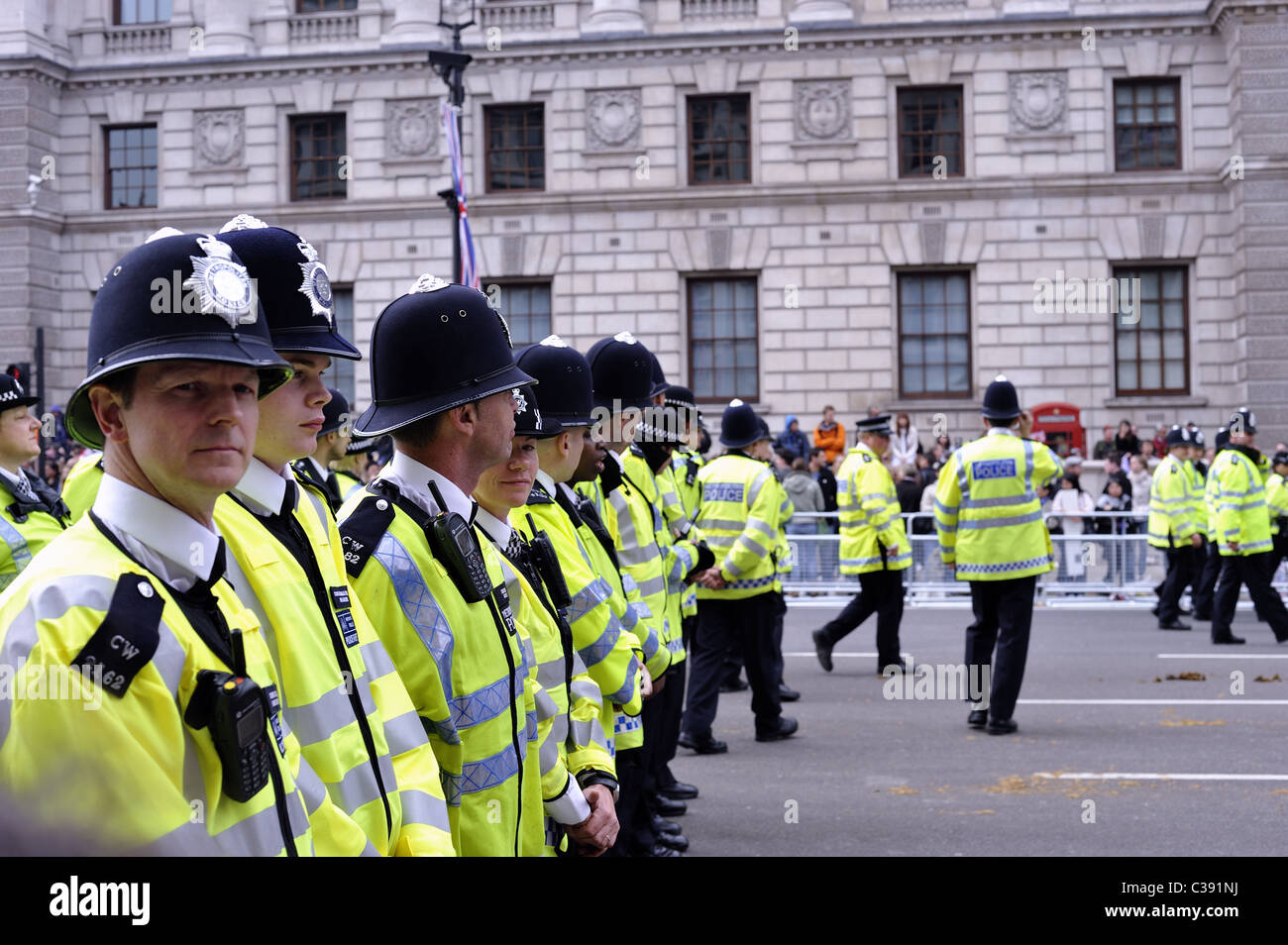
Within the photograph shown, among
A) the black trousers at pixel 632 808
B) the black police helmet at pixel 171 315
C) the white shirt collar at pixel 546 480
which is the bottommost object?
the black trousers at pixel 632 808

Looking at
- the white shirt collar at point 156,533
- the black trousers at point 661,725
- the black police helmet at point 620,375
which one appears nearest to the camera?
the white shirt collar at point 156,533

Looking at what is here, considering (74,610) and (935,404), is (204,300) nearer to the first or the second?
(74,610)

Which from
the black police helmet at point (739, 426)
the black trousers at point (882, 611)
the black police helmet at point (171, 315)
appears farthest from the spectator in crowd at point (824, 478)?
Result: the black police helmet at point (171, 315)

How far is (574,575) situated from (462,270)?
16.1 m

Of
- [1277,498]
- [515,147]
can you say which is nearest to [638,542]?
[1277,498]

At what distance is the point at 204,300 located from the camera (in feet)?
7.73

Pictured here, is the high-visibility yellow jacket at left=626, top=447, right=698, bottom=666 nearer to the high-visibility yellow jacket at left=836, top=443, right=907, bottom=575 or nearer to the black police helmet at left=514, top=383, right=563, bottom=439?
the black police helmet at left=514, top=383, right=563, bottom=439

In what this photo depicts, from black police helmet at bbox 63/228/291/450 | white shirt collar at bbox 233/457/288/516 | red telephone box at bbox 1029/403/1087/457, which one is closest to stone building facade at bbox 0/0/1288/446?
red telephone box at bbox 1029/403/1087/457

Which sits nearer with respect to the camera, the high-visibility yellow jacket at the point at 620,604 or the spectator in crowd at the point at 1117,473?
the high-visibility yellow jacket at the point at 620,604

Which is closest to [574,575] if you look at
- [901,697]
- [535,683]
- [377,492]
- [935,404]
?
[535,683]

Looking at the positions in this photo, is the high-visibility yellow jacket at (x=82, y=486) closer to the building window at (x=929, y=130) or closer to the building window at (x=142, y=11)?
the building window at (x=929, y=130)

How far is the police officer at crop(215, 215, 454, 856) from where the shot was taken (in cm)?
264

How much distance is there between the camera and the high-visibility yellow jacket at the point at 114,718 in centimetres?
Result: 195

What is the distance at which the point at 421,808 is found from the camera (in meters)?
2.94
